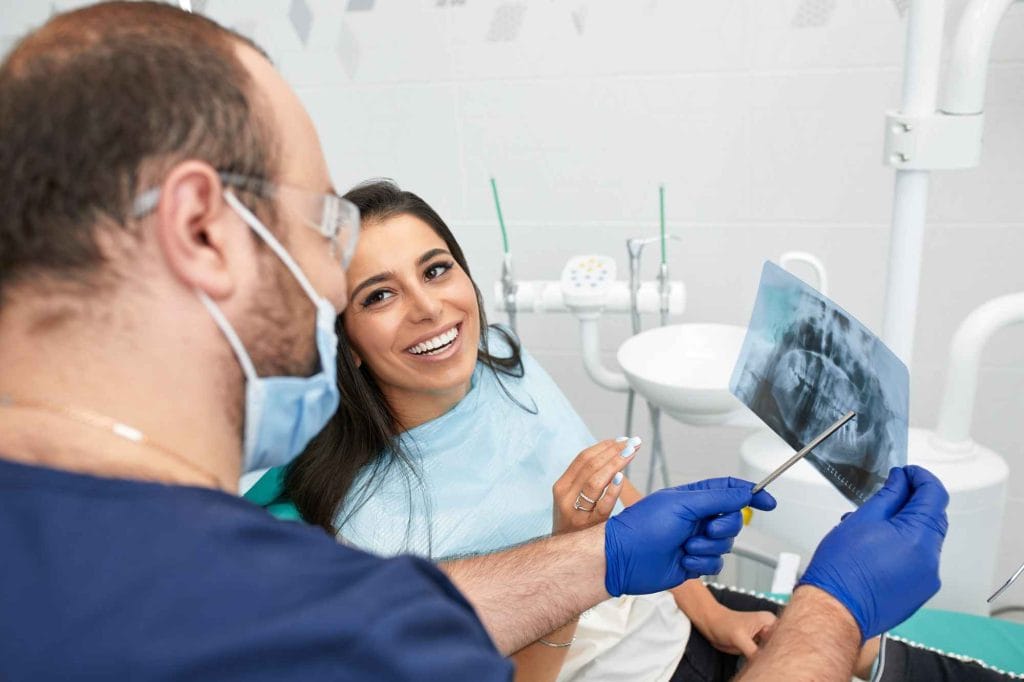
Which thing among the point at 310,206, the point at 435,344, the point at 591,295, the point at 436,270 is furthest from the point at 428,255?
the point at 310,206

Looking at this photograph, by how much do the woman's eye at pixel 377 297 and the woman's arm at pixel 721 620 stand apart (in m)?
0.80

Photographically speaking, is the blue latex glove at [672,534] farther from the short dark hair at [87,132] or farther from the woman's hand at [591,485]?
the short dark hair at [87,132]

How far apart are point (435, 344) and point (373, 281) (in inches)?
6.3

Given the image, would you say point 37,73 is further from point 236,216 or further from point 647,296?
point 647,296

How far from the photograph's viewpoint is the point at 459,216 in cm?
245

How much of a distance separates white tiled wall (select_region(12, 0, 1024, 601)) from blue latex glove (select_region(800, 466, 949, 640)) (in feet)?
3.81

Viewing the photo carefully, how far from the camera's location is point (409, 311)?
1556 mm

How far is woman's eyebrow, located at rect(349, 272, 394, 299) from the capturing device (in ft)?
5.02

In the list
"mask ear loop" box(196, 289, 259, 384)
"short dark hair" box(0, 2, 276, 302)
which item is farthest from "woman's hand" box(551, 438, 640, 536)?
"short dark hair" box(0, 2, 276, 302)

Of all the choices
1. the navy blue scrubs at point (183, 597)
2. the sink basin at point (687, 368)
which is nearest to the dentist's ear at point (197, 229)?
the navy blue scrubs at point (183, 597)

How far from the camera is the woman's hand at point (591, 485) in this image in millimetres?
1339

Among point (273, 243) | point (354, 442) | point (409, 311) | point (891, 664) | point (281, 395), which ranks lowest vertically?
point (891, 664)

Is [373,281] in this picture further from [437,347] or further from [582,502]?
[582,502]

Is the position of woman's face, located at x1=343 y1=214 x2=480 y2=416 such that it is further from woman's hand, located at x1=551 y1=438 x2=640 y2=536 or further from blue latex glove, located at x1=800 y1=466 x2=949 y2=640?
blue latex glove, located at x1=800 y1=466 x2=949 y2=640
